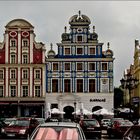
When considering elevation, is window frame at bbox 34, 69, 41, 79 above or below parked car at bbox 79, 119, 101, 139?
above

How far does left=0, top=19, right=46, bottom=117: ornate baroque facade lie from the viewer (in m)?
62.9

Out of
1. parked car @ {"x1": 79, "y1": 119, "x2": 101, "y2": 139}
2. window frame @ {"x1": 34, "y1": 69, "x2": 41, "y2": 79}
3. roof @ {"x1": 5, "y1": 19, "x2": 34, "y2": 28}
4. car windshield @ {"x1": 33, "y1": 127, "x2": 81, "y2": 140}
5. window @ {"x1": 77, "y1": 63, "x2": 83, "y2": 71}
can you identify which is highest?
roof @ {"x1": 5, "y1": 19, "x2": 34, "y2": 28}

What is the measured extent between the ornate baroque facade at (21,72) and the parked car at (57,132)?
49.1 metres

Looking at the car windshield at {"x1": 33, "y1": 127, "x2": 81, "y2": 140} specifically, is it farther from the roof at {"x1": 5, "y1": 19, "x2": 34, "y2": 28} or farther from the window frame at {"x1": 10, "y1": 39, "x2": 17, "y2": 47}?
the roof at {"x1": 5, "y1": 19, "x2": 34, "y2": 28}

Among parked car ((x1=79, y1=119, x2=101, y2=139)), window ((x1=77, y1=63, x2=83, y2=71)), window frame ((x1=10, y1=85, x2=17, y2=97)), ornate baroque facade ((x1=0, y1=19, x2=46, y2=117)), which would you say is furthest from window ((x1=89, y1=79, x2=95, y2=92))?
parked car ((x1=79, y1=119, x2=101, y2=139))

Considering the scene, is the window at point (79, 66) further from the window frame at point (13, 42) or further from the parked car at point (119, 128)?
the parked car at point (119, 128)

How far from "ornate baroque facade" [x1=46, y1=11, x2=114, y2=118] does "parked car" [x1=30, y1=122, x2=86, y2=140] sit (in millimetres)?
49115

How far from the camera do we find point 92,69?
63.7 m

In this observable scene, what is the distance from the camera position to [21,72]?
63.6m

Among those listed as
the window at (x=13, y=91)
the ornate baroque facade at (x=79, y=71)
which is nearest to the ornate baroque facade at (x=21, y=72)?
the window at (x=13, y=91)

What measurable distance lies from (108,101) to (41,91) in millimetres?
9634

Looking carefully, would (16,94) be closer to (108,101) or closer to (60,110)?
(60,110)

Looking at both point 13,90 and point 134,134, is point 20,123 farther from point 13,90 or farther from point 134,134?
point 13,90

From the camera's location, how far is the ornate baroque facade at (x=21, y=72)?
62.9m
